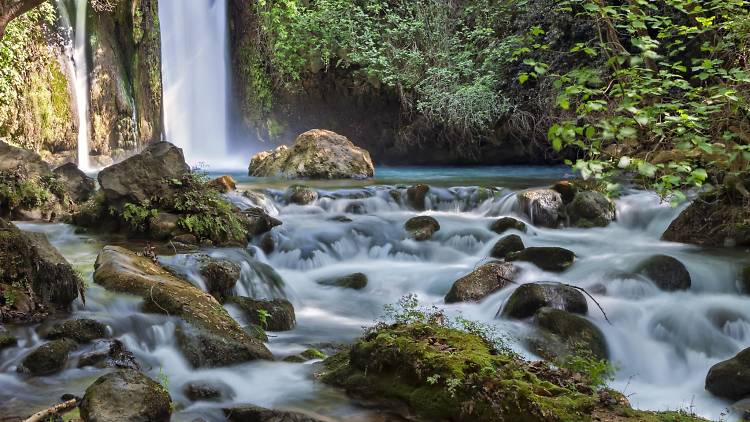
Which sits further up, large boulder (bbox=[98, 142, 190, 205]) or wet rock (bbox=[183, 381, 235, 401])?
large boulder (bbox=[98, 142, 190, 205])

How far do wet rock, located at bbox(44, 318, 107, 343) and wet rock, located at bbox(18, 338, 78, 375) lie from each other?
0.29 m

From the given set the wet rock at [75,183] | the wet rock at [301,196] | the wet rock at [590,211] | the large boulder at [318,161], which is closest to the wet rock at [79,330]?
the wet rock at [75,183]

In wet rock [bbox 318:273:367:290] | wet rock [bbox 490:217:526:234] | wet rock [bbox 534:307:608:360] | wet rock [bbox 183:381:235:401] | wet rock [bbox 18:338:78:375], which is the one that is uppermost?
wet rock [bbox 18:338:78:375]

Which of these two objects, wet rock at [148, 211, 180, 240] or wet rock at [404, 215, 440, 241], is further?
wet rock at [404, 215, 440, 241]

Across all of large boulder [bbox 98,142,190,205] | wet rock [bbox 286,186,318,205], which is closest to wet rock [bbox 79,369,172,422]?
large boulder [bbox 98,142,190,205]

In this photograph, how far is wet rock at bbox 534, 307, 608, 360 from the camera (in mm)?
5963

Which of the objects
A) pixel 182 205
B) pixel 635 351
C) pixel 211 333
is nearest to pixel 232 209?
pixel 182 205

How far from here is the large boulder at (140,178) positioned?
8.98 meters

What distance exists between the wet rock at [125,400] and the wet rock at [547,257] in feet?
17.7

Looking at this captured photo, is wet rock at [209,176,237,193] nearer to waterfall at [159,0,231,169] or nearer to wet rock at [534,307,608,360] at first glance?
wet rock at [534,307,608,360]

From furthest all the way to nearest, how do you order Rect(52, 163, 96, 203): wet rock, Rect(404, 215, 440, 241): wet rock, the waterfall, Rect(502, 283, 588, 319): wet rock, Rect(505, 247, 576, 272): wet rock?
the waterfall → Rect(52, 163, 96, 203): wet rock → Rect(404, 215, 440, 241): wet rock → Rect(505, 247, 576, 272): wet rock → Rect(502, 283, 588, 319): wet rock

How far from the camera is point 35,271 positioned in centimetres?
538

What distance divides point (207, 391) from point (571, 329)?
11.3 feet

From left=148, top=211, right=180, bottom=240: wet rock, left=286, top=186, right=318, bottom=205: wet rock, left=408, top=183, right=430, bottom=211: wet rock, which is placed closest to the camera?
left=148, top=211, right=180, bottom=240: wet rock
